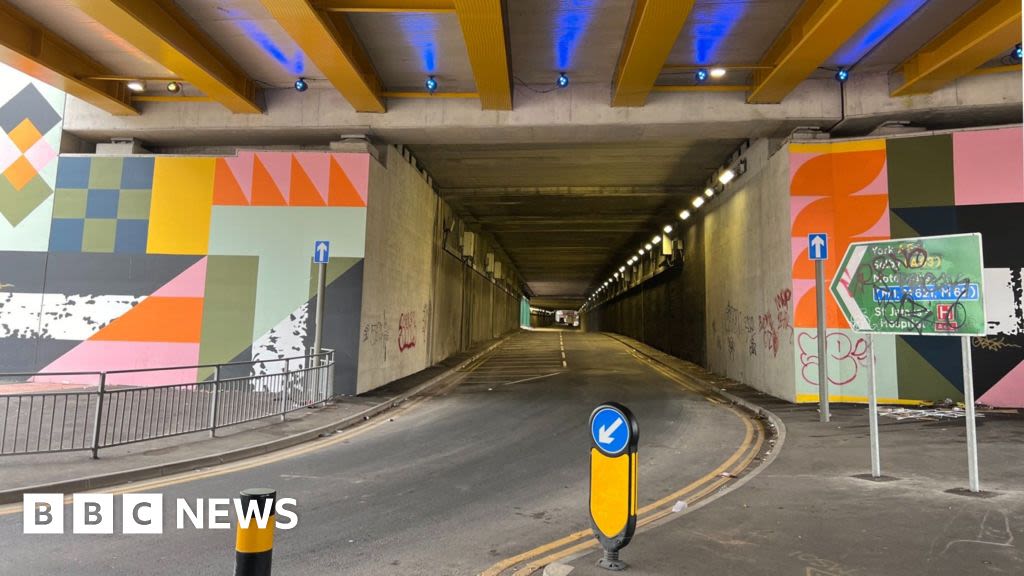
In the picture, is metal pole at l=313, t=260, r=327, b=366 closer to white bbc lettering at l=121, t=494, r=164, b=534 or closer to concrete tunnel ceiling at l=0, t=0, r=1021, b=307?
concrete tunnel ceiling at l=0, t=0, r=1021, b=307

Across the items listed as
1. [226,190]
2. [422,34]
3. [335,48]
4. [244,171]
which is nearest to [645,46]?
[422,34]

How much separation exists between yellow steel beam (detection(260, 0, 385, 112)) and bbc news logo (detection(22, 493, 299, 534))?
7.40 m

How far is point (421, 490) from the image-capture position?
642cm

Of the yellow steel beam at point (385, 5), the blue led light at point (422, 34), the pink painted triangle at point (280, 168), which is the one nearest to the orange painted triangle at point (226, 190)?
the pink painted triangle at point (280, 168)

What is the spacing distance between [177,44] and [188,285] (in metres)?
6.06

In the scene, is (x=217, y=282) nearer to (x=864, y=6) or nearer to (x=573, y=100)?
(x=573, y=100)

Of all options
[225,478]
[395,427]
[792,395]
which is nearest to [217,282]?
[395,427]

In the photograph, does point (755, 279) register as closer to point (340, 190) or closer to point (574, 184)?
point (574, 184)

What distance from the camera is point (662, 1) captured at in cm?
859

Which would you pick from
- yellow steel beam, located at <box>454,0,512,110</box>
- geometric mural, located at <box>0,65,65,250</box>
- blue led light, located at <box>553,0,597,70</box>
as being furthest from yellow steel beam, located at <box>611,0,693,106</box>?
geometric mural, located at <box>0,65,65,250</box>

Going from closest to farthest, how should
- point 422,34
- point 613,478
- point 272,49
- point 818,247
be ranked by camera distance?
point 613,478, point 818,247, point 422,34, point 272,49

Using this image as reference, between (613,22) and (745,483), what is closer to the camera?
(745,483)

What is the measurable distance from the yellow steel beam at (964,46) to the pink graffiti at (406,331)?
1377 centimetres

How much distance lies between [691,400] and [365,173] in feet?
32.1
